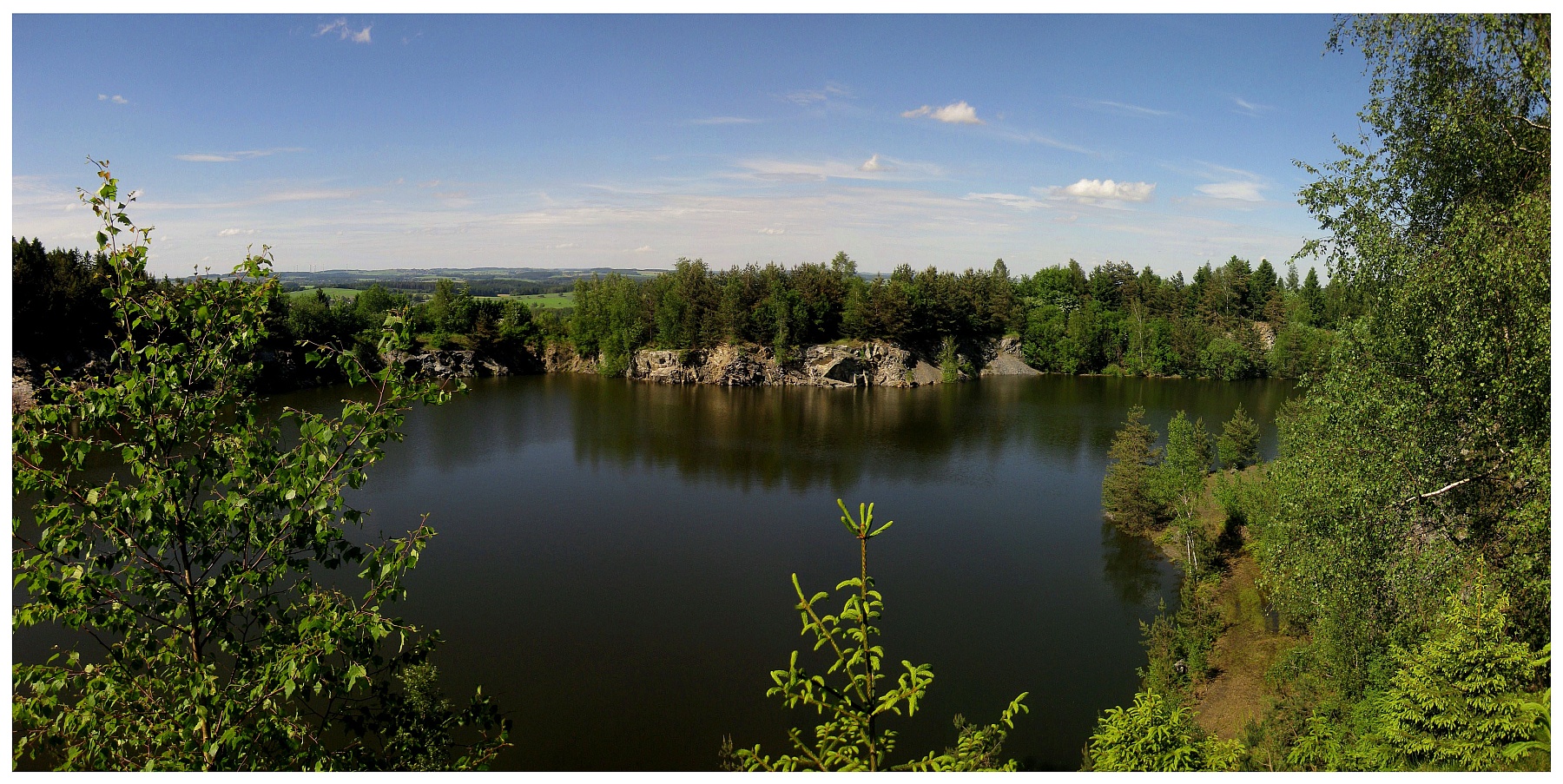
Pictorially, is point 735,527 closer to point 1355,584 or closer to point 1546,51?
point 1355,584

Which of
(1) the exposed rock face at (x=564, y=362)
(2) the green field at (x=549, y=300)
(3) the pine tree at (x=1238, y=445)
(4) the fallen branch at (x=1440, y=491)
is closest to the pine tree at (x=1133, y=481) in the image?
(3) the pine tree at (x=1238, y=445)

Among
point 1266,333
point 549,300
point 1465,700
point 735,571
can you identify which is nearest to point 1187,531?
point 735,571

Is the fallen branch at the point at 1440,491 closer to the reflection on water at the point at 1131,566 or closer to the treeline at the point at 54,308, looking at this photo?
the reflection on water at the point at 1131,566

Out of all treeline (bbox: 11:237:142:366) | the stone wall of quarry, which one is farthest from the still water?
the stone wall of quarry

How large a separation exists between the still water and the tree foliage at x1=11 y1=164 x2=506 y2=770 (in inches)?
49.5

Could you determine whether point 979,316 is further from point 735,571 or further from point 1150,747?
point 1150,747

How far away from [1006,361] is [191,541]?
69.1 meters

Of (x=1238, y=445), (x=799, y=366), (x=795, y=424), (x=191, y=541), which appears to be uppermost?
(x=191, y=541)

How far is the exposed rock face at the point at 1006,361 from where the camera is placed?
2729 inches

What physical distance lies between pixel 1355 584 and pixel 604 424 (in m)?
35.8

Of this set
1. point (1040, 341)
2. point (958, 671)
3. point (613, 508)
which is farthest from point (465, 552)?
point (1040, 341)

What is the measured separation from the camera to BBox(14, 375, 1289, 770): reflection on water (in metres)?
14.8

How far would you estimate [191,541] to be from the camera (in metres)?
4.83

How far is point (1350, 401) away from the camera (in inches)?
432
